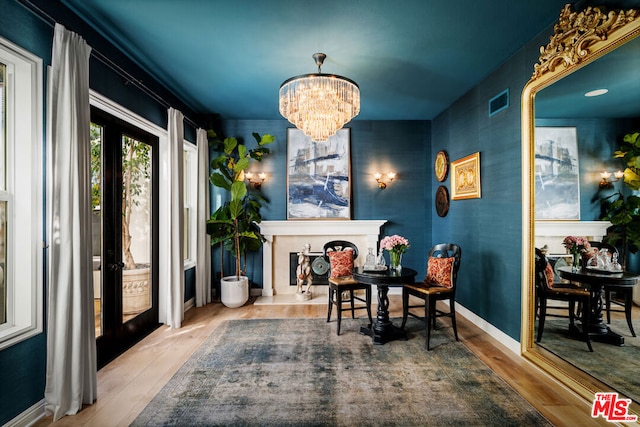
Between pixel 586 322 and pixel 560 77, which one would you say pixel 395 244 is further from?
pixel 560 77

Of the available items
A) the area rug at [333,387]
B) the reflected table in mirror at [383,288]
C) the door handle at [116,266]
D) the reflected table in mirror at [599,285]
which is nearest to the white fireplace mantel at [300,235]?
the reflected table in mirror at [383,288]

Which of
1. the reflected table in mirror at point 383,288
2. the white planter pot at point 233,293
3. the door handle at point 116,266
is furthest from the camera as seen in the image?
the white planter pot at point 233,293

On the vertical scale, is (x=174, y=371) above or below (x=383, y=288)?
below

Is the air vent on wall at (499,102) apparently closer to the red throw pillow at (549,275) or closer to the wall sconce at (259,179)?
the red throw pillow at (549,275)

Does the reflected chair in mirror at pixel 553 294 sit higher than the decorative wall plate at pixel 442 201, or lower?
lower

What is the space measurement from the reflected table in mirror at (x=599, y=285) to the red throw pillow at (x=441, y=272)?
1057mm

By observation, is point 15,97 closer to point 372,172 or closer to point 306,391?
point 306,391

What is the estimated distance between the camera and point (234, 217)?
15.7 ft

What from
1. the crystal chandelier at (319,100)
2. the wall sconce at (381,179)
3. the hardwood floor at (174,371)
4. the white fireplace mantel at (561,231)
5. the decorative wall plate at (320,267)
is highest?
the crystal chandelier at (319,100)

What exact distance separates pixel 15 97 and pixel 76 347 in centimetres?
174

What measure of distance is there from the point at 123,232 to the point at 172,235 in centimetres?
63

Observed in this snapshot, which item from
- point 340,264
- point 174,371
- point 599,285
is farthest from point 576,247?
point 174,371

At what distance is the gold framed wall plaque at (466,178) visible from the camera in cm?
402

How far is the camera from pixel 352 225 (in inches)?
213
